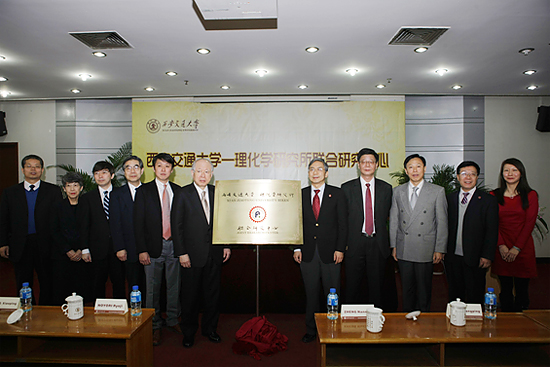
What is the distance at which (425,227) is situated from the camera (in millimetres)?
2969

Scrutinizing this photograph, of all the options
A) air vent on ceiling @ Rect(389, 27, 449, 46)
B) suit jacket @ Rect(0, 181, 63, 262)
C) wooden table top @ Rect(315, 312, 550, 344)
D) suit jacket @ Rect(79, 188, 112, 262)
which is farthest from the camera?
air vent on ceiling @ Rect(389, 27, 449, 46)

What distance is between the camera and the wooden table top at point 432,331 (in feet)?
6.44

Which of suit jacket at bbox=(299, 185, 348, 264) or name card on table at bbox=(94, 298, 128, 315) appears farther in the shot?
suit jacket at bbox=(299, 185, 348, 264)

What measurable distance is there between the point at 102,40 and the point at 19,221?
83.6 inches

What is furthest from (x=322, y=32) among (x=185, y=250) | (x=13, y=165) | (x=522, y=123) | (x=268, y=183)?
(x=13, y=165)

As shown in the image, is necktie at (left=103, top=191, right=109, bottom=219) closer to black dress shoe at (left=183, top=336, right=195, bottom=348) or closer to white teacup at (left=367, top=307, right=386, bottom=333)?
black dress shoe at (left=183, top=336, right=195, bottom=348)

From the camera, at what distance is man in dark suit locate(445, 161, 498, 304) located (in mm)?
2982

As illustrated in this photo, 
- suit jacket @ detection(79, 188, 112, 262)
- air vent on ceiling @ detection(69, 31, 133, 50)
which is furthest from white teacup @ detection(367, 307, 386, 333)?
air vent on ceiling @ detection(69, 31, 133, 50)

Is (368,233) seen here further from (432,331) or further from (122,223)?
(122,223)

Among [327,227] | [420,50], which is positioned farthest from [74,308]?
[420,50]

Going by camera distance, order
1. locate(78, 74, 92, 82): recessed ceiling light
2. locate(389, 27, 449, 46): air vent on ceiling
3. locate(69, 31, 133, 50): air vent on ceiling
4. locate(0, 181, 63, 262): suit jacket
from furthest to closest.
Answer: locate(78, 74, 92, 82): recessed ceiling light < locate(69, 31, 133, 50): air vent on ceiling < locate(389, 27, 449, 46): air vent on ceiling < locate(0, 181, 63, 262): suit jacket

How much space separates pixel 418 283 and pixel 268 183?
1614 millimetres

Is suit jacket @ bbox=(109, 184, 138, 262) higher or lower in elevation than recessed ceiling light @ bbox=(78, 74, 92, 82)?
lower

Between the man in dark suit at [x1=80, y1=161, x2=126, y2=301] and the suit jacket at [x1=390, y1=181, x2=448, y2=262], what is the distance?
269 centimetres
